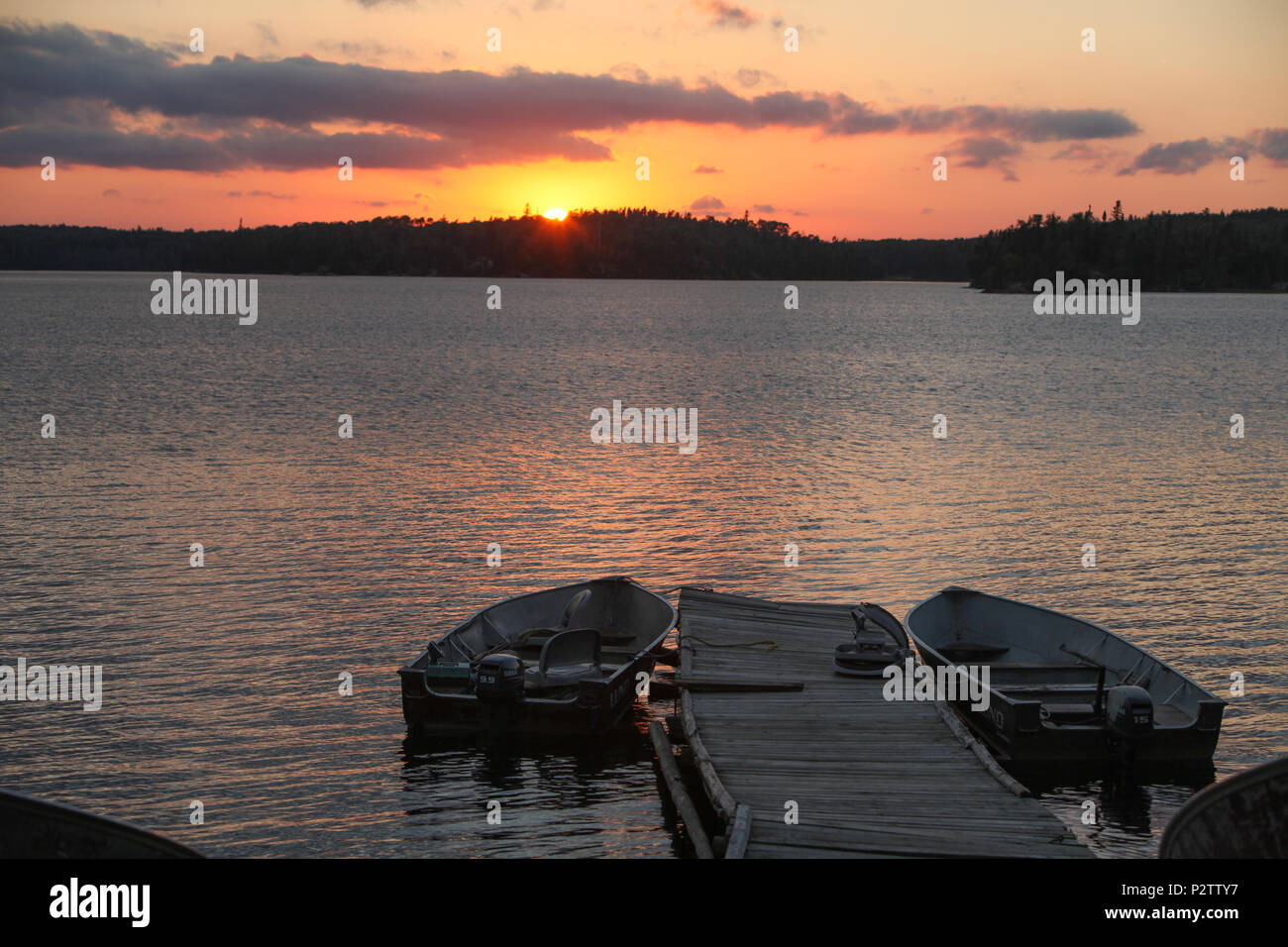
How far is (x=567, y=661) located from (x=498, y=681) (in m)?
1.99

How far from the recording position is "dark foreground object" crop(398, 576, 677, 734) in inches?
617

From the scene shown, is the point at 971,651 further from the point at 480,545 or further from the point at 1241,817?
the point at 480,545

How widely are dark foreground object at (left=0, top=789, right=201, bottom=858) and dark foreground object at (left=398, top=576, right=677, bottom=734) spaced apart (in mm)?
10067

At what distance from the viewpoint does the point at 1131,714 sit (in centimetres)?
1413

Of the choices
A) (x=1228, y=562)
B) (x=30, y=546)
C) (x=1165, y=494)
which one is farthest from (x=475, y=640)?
(x=1165, y=494)

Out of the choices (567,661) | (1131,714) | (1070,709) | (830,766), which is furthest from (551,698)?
(1131,714)

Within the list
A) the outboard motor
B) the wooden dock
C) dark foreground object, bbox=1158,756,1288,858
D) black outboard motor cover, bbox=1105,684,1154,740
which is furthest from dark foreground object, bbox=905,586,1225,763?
dark foreground object, bbox=1158,756,1288,858

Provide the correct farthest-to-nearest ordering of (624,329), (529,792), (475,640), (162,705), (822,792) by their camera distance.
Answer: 1. (624,329)
2. (475,640)
3. (162,705)
4. (529,792)
5. (822,792)

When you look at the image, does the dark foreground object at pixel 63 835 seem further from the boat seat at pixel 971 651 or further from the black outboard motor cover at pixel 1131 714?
the boat seat at pixel 971 651

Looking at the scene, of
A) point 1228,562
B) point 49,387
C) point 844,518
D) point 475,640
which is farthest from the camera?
point 49,387

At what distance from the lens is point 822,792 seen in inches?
481

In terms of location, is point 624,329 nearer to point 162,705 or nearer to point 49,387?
point 49,387
